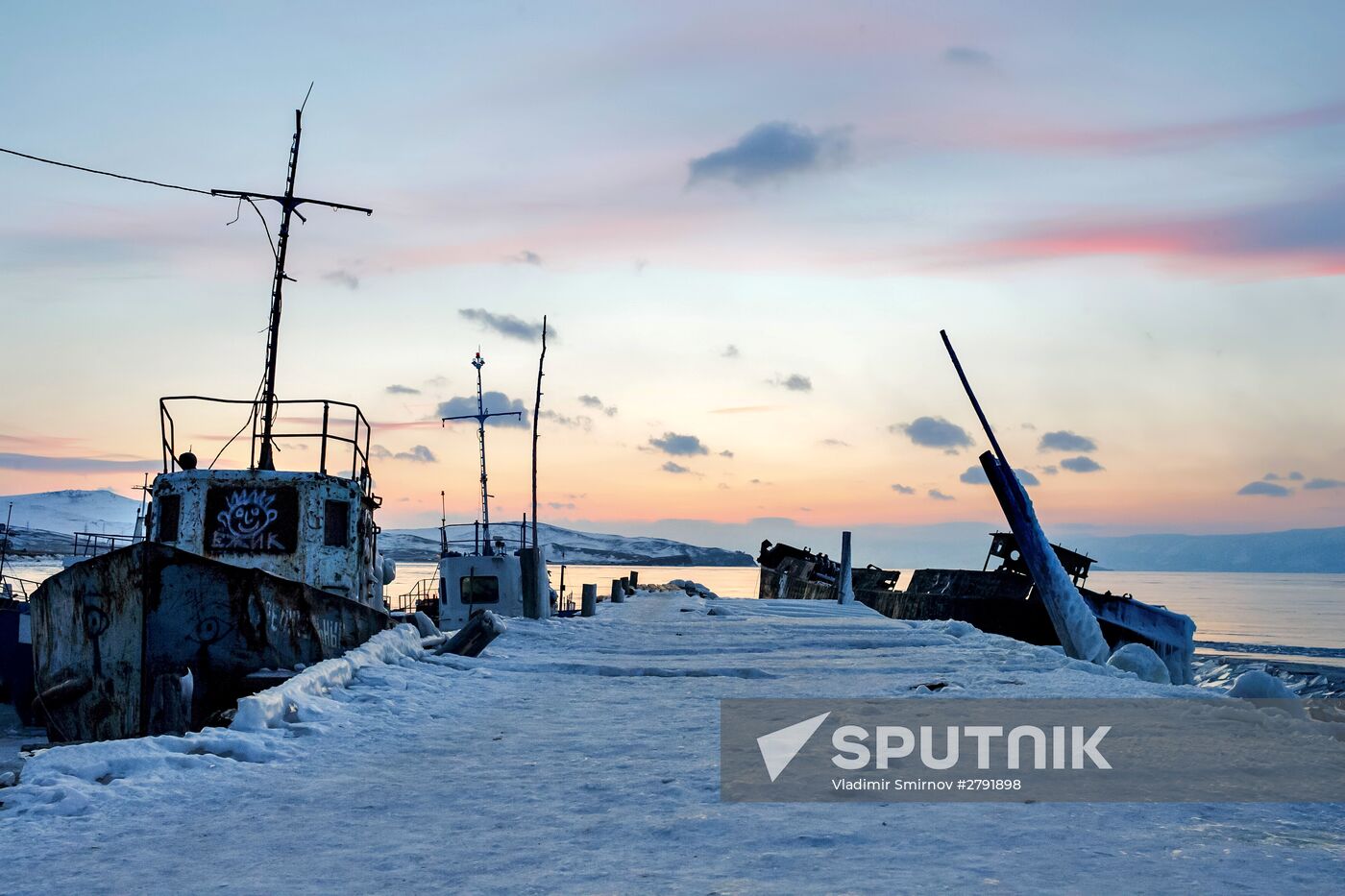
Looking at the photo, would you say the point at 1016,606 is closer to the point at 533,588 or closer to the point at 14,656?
the point at 533,588

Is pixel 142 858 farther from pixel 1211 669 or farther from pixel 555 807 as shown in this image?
pixel 1211 669

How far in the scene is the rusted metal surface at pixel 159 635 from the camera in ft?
37.5

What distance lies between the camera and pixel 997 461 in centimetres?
1605

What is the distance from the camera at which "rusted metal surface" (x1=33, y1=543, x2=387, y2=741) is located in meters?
11.4

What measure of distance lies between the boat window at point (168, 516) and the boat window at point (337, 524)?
2265mm

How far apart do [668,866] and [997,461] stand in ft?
42.4

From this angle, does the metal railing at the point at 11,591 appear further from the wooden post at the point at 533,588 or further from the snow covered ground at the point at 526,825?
the snow covered ground at the point at 526,825

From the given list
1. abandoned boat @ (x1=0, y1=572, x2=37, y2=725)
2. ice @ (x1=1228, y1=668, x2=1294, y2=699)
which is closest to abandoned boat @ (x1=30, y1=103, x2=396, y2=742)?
ice @ (x1=1228, y1=668, x2=1294, y2=699)

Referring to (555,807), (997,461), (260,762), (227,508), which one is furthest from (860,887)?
(227,508)

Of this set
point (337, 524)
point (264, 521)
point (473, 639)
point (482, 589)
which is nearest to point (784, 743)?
point (473, 639)

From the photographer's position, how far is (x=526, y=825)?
494 cm

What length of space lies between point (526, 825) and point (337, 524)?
1281cm

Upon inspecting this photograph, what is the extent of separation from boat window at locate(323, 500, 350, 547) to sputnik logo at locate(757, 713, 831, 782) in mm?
10872

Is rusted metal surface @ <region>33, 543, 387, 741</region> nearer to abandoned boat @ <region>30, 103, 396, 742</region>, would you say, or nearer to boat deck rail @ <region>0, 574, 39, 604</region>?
abandoned boat @ <region>30, 103, 396, 742</region>
